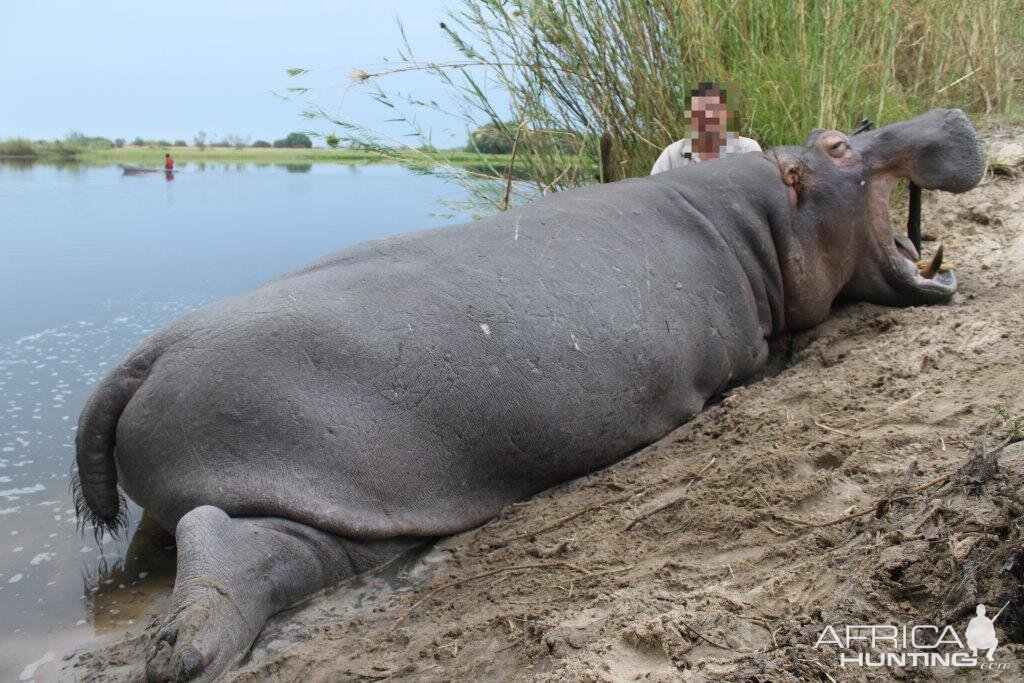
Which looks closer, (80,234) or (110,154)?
(80,234)

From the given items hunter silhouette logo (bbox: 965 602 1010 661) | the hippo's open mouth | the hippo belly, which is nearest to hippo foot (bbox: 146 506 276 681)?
the hippo belly

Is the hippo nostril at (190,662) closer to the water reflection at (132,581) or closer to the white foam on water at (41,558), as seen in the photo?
the water reflection at (132,581)

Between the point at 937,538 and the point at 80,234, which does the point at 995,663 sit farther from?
the point at 80,234

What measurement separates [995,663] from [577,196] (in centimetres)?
299

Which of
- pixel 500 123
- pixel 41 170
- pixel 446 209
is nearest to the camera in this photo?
pixel 500 123

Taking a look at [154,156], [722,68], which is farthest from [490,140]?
[154,156]

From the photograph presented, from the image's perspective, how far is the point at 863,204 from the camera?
15.4ft

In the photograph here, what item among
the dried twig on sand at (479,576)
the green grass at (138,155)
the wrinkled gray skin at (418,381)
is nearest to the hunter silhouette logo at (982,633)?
the dried twig on sand at (479,576)

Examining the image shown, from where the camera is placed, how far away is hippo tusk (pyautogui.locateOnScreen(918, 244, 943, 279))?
4609 millimetres

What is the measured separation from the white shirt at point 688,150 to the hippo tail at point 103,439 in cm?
322

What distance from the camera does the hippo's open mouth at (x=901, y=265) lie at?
4.58 m

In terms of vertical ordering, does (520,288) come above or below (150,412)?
above

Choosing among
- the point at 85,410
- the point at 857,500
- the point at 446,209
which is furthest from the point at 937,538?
the point at 446,209

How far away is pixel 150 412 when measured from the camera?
3125 millimetres
